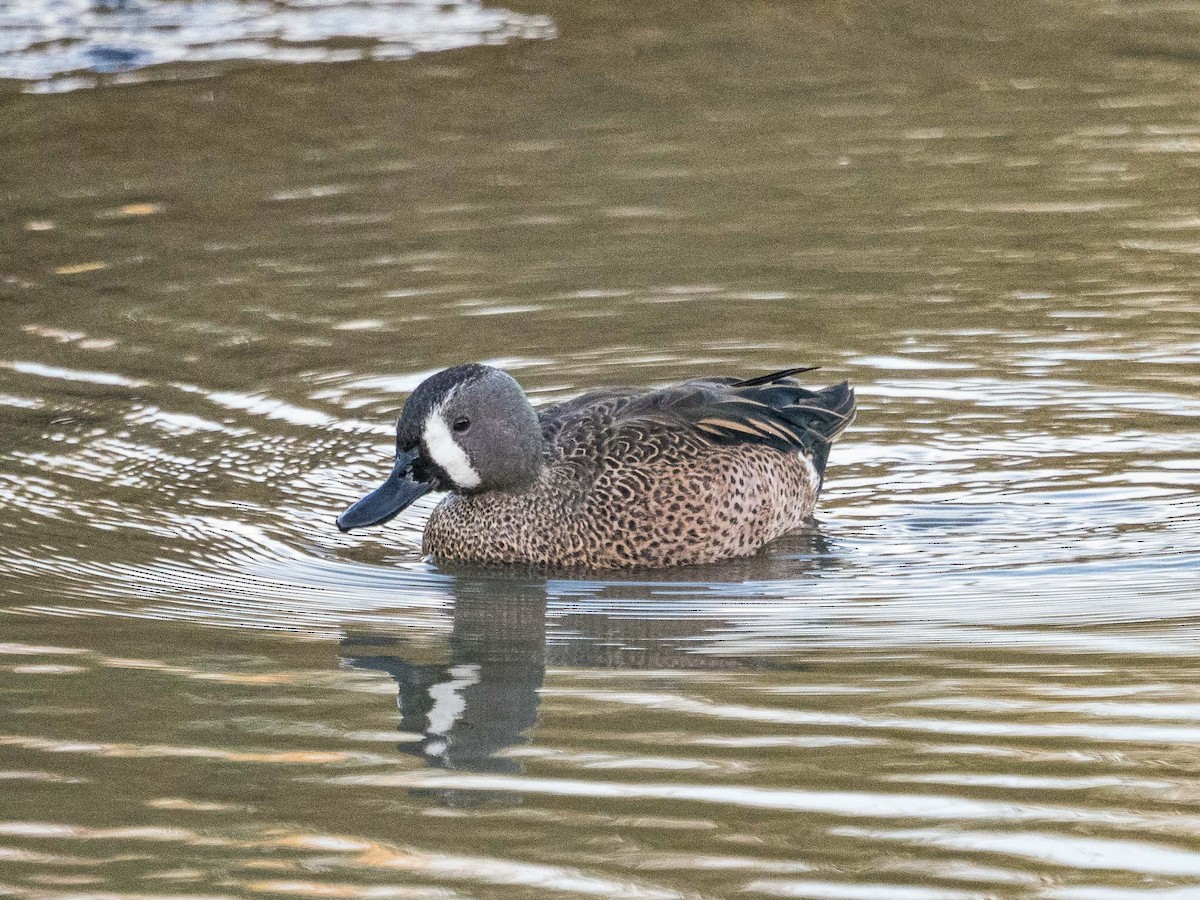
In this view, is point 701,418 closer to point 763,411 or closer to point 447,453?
point 763,411

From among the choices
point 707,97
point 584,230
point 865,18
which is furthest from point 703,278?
point 865,18

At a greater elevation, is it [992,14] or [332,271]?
[992,14]

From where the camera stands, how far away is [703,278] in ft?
37.1

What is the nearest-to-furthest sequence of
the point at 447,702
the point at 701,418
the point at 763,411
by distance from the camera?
the point at 447,702, the point at 701,418, the point at 763,411

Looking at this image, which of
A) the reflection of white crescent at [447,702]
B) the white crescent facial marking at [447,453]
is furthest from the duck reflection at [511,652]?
the white crescent facial marking at [447,453]

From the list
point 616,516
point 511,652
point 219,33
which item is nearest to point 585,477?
point 616,516

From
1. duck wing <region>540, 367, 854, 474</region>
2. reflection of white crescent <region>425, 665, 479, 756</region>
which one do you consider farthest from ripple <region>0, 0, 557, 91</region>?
reflection of white crescent <region>425, 665, 479, 756</region>

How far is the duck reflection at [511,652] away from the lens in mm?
5723

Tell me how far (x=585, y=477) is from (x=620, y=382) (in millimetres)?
2031

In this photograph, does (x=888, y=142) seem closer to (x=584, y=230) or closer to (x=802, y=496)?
(x=584, y=230)

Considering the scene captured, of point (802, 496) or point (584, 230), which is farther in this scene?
point (584, 230)

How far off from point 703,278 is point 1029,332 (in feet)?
6.35

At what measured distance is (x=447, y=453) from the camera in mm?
7668

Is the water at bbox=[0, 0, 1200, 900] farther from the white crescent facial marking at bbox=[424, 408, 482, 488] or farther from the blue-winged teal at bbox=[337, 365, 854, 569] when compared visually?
the white crescent facial marking at bbox=[424, 408, 482, 488]
